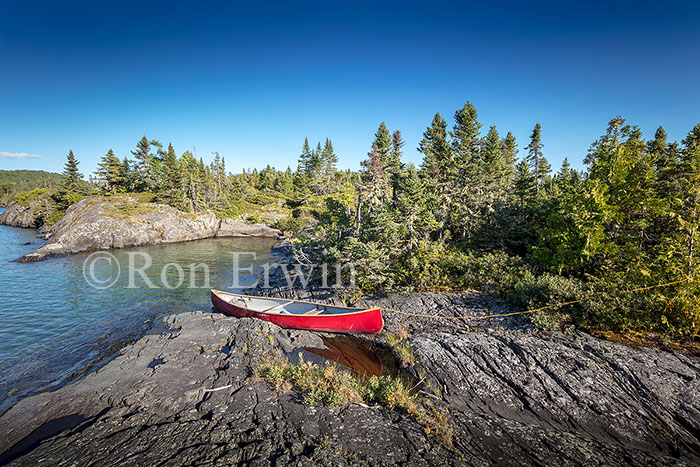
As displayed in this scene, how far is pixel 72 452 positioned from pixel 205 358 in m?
4.93

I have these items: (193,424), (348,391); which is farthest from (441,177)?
(193,424)

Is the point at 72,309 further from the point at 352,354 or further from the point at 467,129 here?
the point at 467,129

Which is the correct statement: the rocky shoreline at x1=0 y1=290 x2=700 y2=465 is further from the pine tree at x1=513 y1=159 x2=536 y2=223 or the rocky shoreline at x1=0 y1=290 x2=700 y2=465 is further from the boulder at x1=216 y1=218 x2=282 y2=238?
the boulder at x1=216 y1=218 x2=282 y2=238

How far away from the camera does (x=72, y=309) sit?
1870cm

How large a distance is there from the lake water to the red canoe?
12.3ft

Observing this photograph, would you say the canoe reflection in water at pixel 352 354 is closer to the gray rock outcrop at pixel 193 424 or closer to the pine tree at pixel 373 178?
the gray rock outcrop at pixel 193 424

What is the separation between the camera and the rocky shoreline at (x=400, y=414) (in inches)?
269

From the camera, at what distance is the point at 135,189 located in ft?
206

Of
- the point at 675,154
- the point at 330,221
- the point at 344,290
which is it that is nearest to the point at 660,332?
the point at 344,290

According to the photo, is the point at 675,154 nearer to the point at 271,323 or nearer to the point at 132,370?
the point at 271,323

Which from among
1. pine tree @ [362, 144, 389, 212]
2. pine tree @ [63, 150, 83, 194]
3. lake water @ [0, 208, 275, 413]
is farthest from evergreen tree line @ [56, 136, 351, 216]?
pine tree @ [362, 144, 389, 212]

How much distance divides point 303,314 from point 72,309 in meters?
17.0

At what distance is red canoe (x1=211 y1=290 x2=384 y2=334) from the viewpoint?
591 inches

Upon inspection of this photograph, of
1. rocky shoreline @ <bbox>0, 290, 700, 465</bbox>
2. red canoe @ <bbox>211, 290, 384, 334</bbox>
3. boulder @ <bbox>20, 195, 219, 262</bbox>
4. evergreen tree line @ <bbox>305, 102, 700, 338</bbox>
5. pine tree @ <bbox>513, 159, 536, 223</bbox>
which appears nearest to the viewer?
rocky shoreline @ <bbox>0, 290, 700, 465</bbox>
